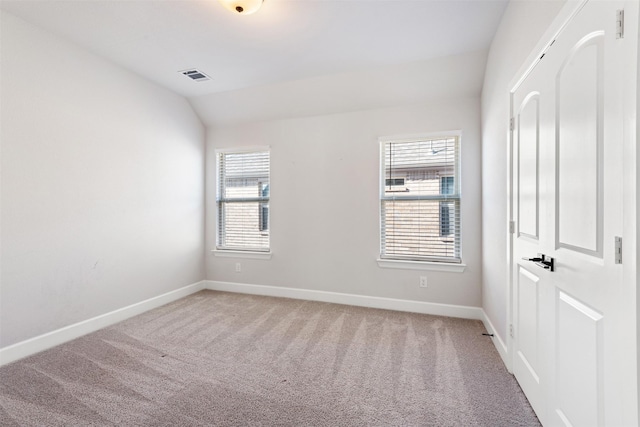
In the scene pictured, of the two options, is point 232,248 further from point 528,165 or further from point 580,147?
point 580,147

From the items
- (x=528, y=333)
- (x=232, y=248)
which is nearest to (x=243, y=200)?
(x=232, y=248)

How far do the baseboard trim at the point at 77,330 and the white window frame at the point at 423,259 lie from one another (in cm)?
281

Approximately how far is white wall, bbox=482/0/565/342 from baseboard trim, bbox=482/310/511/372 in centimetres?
Answer: 5

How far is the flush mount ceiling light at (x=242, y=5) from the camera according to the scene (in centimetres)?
199

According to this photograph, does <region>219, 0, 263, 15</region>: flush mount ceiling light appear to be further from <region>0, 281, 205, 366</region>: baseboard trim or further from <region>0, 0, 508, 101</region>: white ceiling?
<region>0, 281, 205, 366</region>: baseboard trim

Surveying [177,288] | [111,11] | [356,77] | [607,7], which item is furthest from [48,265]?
[607,7]

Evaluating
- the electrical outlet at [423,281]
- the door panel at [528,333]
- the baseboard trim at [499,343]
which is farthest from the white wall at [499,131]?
the electrical outlet at [423,281]

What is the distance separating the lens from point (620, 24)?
3.15ft

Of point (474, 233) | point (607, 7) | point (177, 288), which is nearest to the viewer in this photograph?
point (607, 7)

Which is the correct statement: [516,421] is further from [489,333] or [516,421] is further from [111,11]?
[111,11]

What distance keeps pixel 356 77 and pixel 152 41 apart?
6.78 ft

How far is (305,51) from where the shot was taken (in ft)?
9.09

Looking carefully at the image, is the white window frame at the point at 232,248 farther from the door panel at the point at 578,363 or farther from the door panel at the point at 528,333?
the door panel at the point at 578,363

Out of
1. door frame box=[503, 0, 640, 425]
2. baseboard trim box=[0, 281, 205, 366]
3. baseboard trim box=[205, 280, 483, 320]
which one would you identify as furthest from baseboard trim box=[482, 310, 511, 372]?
baseboard trim box=[0, 281, 205, 366]
